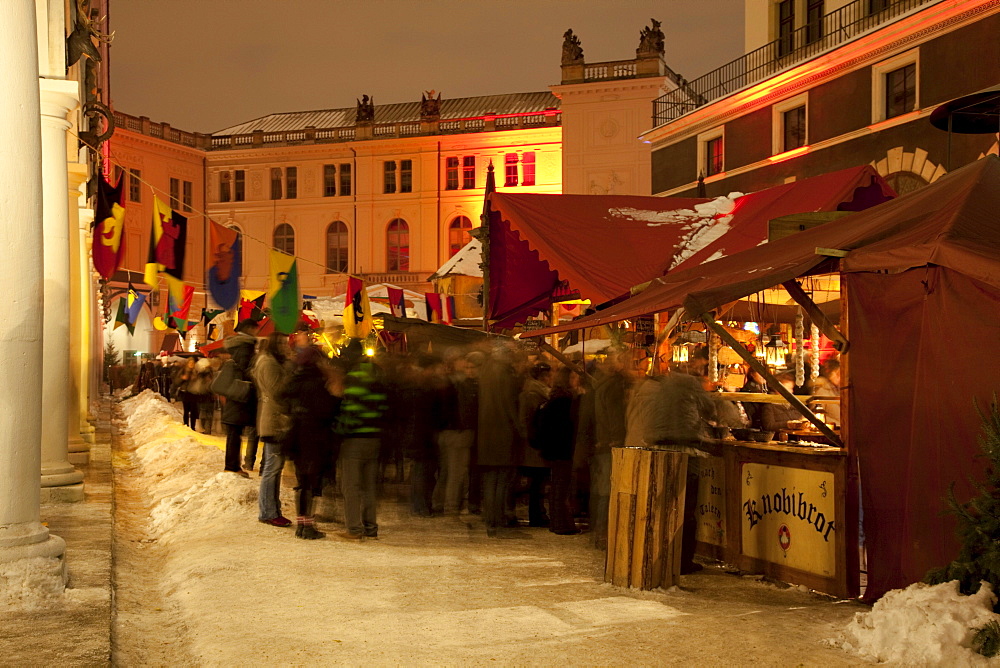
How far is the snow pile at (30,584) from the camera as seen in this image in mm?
6258

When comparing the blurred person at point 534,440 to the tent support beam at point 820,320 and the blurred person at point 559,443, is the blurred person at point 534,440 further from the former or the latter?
the tent support beam at point 820,320

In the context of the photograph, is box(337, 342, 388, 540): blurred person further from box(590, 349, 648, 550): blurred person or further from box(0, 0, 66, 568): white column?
box(0, 0, 66, 568): white column

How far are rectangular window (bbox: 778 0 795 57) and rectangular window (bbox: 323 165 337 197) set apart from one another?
38.4 m

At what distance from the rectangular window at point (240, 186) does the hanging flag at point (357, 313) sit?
49133mm

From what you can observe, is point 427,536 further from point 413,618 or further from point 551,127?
point 551,127

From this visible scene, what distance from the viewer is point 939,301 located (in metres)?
7.22

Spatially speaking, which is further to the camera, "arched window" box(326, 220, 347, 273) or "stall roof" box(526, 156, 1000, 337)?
"arched window" box(326, 220, 347, 273)

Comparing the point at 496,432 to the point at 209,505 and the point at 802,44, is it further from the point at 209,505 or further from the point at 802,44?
the point at 802,44

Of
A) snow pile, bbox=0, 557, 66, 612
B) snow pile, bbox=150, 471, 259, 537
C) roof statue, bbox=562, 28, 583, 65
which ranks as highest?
roof statue, bbox=562, 28, 583, 65

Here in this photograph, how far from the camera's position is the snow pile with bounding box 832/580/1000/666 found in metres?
5.41

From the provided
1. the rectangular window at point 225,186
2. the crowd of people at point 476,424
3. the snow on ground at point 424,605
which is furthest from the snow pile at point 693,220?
the rectangular window at point 225,186

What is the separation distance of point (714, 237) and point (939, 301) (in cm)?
602

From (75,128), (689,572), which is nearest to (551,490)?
(689,572)

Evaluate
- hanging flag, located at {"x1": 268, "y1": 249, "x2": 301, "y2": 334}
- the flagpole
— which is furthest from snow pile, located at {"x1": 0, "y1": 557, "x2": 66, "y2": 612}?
the flagpole
